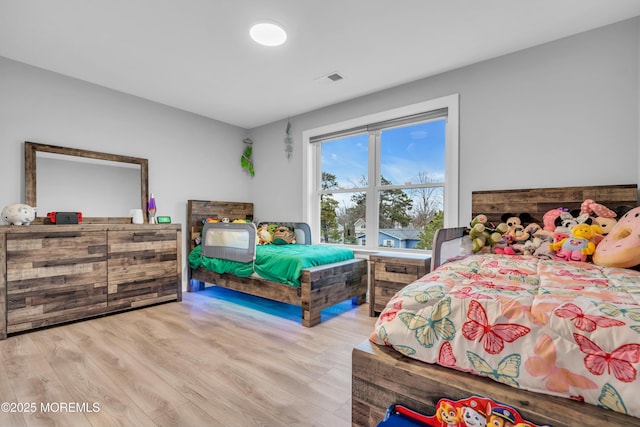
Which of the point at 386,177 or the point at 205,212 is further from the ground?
the point at 386,177

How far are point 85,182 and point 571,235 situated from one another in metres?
4.34

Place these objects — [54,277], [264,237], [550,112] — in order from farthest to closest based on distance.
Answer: [264,237]
[54,277]
[550,112]

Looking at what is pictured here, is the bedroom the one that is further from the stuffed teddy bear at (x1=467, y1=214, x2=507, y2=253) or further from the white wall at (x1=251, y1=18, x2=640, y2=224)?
the stuffed teddy bear at (x1=467, y1=214, x2=507, y2=253)

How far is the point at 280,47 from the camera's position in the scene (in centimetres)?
243

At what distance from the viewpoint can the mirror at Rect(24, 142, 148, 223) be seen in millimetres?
2801

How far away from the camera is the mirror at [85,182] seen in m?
2.80

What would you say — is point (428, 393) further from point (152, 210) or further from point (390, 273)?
point (152, 210)

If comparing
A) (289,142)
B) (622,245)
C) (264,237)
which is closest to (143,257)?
(264,237)

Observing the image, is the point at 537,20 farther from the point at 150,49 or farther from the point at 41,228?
the point at 41,228

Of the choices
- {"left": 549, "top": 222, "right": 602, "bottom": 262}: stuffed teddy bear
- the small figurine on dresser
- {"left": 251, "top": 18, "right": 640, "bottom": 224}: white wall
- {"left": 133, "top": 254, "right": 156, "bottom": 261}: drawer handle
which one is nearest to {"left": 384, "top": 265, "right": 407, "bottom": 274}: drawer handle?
{"left": 251, "top": 18, "right": 640, "bottom": 224}: white wall

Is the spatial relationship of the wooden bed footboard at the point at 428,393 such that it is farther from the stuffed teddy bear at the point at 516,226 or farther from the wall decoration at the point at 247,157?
the wall decoration at the point at 247,157

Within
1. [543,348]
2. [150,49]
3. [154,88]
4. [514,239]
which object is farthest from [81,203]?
[514,239]

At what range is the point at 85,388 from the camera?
1646 millimetres

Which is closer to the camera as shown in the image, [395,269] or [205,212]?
[395,269]
